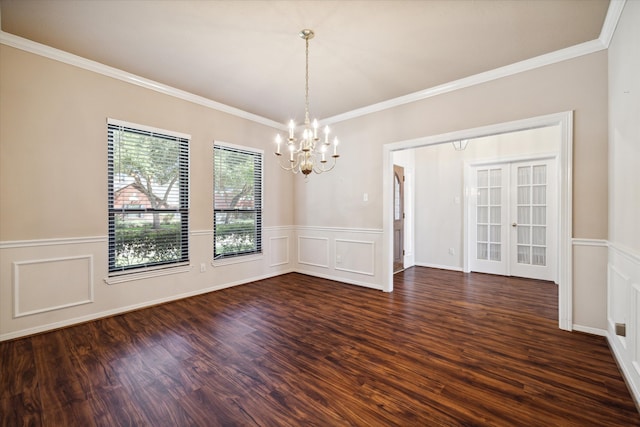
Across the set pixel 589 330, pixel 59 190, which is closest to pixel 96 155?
pixel 59 190

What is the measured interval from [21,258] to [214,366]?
2.32m

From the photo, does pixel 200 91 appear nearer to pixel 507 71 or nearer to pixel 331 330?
pixel 331 330

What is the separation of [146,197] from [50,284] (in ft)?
4.27

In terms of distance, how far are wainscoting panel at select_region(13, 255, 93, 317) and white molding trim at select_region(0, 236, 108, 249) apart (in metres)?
0.16

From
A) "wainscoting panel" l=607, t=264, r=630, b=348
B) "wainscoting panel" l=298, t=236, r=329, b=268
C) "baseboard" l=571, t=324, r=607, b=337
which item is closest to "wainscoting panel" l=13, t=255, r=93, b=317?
"wainscoting panel" l=298, t=236, r=329, b=268

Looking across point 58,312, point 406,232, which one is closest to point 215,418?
point 58,312

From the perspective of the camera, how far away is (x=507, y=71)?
10.4 ft

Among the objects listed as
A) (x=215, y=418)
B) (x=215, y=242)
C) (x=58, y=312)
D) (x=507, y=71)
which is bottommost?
(x=215, y=418)

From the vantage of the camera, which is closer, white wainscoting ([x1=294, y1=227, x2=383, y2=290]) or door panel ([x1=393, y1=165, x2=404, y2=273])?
white wainscoting ([x1=294, y1=227, x2=383, y2=290])

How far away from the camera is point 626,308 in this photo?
6.71 feet

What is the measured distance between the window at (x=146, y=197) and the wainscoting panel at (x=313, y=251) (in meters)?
2.15

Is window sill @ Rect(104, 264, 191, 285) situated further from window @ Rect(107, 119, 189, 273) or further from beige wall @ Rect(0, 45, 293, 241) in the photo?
beige wall @ Rect(0, 45, 293, 241)

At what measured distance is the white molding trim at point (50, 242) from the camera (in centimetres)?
266

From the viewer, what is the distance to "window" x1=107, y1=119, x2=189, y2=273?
331cm
